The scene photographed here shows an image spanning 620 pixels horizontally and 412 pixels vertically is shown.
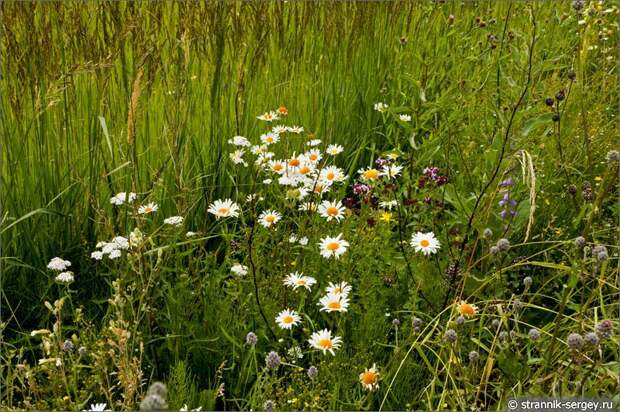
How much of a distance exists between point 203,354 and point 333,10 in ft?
7.43

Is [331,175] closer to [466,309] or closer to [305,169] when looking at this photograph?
[305,169]

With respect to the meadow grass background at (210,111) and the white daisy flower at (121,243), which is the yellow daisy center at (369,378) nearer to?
the meadow grass background at (210,111)

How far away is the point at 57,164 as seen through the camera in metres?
2.58

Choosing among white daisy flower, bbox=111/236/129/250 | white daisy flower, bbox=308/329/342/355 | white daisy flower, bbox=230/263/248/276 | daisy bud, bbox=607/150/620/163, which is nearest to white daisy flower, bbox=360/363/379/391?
white daisy flower, bbox=308/329/342/355

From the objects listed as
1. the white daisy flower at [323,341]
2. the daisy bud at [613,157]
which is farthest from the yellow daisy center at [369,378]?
the daisy bud at [613,157]

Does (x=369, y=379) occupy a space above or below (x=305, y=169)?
below

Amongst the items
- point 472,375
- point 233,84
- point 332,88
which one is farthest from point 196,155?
point 472,375

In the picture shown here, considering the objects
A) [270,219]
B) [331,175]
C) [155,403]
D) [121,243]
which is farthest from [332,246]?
[155,403]

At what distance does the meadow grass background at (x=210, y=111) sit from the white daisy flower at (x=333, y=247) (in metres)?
0.35

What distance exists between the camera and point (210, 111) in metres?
2.87

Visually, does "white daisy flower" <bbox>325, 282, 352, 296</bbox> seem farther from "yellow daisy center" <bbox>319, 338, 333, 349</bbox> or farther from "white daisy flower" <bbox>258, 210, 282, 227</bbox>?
"white daisy flower" <bbox>258, 210, 282, 227</bbox>

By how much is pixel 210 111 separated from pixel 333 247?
3.43 feet

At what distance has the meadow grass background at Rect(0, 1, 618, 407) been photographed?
2377 millimetres

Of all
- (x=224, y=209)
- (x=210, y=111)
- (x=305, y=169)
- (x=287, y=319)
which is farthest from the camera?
(x=210, y=111)
